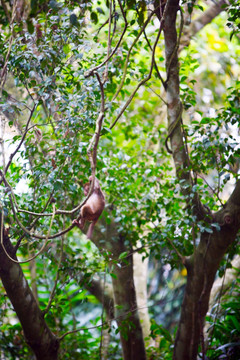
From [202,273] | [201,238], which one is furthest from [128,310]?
[201,238]

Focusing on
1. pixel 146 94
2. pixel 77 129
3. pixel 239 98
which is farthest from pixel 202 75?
pixel 77 129

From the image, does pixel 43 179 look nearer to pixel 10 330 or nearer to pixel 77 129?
pixel 77 129

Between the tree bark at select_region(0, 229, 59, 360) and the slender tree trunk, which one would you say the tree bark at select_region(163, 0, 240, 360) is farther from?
the tree bark at select_region(0, 229, 59, 360)

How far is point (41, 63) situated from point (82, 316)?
11.6ft

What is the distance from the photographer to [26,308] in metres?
2.23

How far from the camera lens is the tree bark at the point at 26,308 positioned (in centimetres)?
212

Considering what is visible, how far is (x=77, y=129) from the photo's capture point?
85.2 inches

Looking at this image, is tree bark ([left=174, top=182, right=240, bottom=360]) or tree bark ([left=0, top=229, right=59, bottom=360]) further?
tree bark ([left=174, top=182, right=240, bottom=360])

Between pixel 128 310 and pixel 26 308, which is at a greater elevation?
pixel 128 310

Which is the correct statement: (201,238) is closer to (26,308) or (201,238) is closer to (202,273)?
(202,273)

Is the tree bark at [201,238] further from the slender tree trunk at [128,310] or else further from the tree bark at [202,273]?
the slender tree trunk at [128,310]

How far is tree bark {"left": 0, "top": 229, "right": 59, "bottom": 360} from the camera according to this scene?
2.12 meters

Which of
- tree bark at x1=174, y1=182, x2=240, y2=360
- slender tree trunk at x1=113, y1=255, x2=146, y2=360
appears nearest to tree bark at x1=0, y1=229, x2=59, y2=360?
slender tree trunk at x1=113, y1=255, x2=146, y2=360

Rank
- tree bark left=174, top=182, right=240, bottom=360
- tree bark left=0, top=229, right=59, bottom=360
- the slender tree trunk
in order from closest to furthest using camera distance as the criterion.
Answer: tree bark left=0, top=229, right=59, bottom=360
tree bark left=174, top=182, right=240, bottom=360
the slender tree trunk
